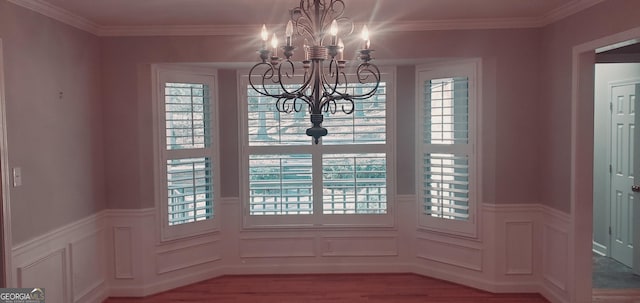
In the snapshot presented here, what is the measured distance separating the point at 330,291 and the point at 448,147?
1796 mm

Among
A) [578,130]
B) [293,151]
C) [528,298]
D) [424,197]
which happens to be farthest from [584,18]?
[293,151]

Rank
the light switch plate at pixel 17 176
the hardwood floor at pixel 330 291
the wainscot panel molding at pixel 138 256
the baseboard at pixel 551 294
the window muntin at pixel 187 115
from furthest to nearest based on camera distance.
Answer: the window muntin at pixel 187 115 < the wainscot panel molding at pixel 138 256 < the hardwood floor at pixel 330 291 < the baseboard at pixel 551 294 < the light switch plate at pixel 17 176

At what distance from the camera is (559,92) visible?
384 cm

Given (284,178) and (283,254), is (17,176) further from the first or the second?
(283,254)

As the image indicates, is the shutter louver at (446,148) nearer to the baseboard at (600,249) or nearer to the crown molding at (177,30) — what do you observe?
the crown molding at (177,30)

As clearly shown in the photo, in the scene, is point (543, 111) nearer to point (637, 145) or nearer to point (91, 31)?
point (637, 145)

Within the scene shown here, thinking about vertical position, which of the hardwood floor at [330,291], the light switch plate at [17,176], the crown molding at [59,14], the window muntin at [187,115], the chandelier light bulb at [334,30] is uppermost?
the crown molding at [59,14]

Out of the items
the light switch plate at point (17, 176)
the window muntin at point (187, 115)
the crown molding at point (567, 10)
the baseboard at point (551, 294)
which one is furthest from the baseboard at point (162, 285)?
the crown molding at point (567, 10)

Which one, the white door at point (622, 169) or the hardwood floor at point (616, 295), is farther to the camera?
the white door at point (622, 169)

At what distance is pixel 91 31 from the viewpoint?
4.02 meters

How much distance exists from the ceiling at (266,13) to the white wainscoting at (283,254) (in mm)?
1678

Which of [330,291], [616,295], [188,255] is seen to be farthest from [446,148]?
[188,255]

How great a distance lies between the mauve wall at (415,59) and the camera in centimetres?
414

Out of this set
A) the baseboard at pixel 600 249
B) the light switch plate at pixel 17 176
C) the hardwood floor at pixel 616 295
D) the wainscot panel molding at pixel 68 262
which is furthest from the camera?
the baseboard at pixel 600 249
